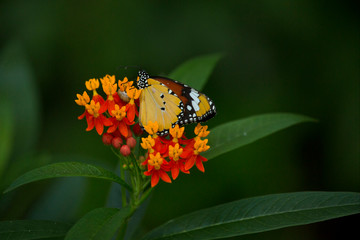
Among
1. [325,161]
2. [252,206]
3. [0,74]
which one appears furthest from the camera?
[325,161]

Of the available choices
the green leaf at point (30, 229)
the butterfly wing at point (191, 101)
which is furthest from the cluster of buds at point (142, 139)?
the green leaf at point (30, 229)

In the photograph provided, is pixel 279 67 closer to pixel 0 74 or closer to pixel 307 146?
pixel 307 146

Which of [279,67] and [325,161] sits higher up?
[279,67]

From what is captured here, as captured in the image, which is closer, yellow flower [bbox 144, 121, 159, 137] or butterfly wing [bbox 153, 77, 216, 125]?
yellow flower [bbox 144, 121, 159, 137]

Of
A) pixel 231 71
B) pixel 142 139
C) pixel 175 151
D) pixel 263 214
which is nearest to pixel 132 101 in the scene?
pixel 142 139

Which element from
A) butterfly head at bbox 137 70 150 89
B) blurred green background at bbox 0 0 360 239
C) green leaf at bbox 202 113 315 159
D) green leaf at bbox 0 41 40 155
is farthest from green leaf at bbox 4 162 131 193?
blurred green background at bbox 0 0 360 239

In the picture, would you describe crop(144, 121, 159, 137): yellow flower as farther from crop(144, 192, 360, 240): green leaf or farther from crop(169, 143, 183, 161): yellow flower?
crop(144, 192, 360, 240): green leaf

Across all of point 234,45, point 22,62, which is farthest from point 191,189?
point 22,62

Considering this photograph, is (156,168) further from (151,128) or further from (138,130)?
(138,130)
